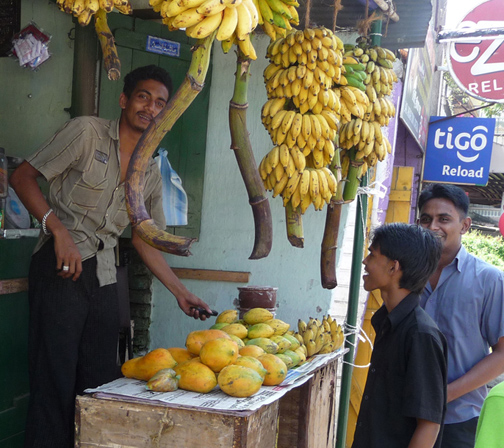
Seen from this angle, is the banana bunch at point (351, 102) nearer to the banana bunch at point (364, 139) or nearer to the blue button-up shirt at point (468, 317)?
the banana bunch at point (364, 139)

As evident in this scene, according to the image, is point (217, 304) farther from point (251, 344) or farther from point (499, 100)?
point (499, 100)

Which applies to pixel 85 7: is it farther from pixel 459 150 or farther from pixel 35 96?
pixel 459 150

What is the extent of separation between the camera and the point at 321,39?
2.49 meters

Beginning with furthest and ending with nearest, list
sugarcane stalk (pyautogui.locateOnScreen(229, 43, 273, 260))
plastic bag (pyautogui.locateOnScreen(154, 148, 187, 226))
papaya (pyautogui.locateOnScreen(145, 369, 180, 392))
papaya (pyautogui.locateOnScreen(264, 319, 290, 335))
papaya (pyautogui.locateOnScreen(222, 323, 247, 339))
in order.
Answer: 1. plastic bag (pyautogui.locateOnScreen(154, 148, 187, 226))
2. papaya (pyautogui.locateOnScreen(264, 319, 290, 335))
3. papaya (pyautogui.locateOnScreen(222, 323, 247, 339))
4. sugarcane stalk (pyautogui.locateOnScreen(229, 43, 273, 260))
5. papaya (pyautogui.locateOnScreen(145, 369, 180, 392))

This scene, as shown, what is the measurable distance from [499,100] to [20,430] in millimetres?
6222

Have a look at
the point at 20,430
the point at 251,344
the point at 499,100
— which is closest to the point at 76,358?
the point at 251,344

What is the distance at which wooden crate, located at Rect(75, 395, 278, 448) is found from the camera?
1.85m

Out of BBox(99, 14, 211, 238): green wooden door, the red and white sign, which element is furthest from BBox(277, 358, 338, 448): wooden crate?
the red and white sign

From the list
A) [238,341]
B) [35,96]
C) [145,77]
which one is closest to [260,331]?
[238,341]

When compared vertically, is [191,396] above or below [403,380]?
below

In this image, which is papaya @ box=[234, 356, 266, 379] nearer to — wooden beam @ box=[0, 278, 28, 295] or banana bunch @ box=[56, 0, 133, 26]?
banana bunch @ box=[56, 0, 133, 26]

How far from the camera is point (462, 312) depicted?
8.34 feet

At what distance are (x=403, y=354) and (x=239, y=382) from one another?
59cm

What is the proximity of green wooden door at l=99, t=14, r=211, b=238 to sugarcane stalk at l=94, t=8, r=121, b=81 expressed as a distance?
5.30 feet
